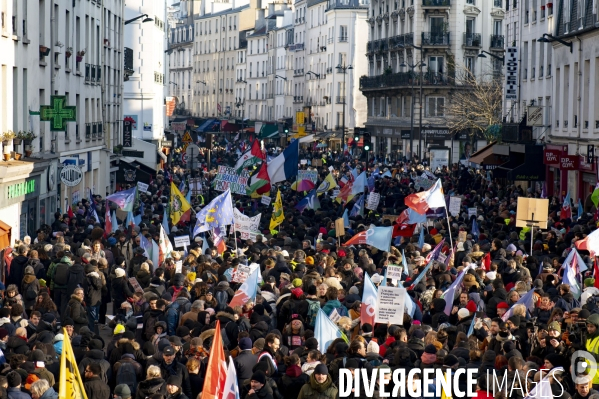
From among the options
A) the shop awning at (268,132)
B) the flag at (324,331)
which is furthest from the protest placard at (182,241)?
the shop awning at (268,132)

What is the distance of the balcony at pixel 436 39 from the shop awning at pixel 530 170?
36560 millimetres

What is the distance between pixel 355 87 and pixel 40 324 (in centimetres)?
9238

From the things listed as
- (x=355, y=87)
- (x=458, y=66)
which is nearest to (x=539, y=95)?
(x=458, y=66)

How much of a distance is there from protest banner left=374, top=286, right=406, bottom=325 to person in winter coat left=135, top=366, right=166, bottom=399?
404 cm

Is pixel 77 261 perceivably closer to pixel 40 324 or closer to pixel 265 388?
pixel 40 324

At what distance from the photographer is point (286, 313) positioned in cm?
1722

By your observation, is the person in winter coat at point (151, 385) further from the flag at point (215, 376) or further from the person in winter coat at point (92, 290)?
the person in winter coat at point (92, 290)

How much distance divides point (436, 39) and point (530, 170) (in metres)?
37.9

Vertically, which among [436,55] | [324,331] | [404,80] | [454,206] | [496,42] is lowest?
[324,331]

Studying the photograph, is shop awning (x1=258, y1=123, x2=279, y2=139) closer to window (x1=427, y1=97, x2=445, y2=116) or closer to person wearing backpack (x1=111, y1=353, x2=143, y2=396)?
window (x1=427, y1=97, x2=445, y2=116)

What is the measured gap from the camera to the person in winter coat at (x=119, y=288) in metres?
20.1

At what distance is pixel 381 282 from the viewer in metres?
18.7

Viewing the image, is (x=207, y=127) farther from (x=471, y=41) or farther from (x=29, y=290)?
(x=29, y=290)

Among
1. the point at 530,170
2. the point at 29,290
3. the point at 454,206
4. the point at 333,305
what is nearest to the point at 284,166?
the point at 454,206
